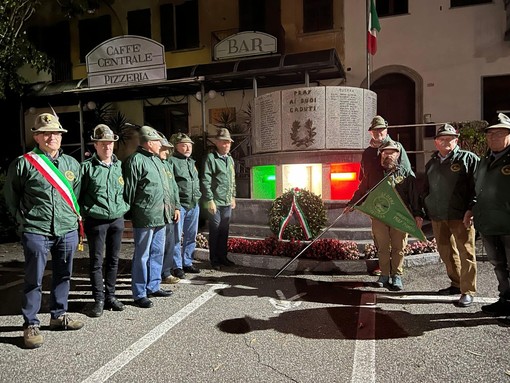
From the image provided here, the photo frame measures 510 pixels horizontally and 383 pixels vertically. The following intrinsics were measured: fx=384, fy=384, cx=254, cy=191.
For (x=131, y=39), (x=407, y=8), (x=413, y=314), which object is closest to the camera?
(x=413, y=314)

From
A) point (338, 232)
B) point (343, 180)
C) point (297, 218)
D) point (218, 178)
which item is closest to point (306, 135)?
point (343, 180)

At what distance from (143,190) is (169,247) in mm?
1104

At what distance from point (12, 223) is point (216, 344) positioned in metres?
9.19

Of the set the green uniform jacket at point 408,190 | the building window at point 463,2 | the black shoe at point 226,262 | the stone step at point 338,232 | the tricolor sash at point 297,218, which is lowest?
the black shoe at point 226,262

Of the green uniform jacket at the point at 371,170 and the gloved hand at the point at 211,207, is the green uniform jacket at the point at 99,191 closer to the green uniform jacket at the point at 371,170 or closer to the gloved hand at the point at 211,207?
the gloved hand at the point at 211,207

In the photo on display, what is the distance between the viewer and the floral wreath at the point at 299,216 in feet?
21.1

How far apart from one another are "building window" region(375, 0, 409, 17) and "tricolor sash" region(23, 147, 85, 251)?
13.8 m

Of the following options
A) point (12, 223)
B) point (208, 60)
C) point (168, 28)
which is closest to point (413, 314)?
point (12, 223)

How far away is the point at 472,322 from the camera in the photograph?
3842 millimetres

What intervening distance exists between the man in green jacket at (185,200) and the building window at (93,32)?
48.0ft

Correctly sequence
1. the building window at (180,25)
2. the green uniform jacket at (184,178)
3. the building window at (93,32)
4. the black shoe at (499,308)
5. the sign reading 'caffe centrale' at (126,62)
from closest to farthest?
the black shoe at (499,308) → the green uniform jacket at (184,178) → the sign reading 'caffe centrale' at (126,62) → the building window at (180,25) → the building window at (93,32)

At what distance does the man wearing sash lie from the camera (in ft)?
11.8

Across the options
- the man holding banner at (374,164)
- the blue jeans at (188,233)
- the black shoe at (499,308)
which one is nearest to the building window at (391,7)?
the man holding banner at (374,164)

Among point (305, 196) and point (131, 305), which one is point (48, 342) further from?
point (305, 196)
